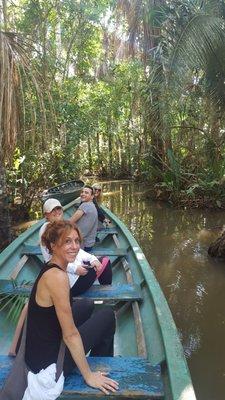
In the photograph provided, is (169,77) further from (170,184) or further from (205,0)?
Answer: (170,184)

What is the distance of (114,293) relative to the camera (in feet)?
13.1

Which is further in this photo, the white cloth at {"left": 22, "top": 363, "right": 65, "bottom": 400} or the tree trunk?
the tree trunk

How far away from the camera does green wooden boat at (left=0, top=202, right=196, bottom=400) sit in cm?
244

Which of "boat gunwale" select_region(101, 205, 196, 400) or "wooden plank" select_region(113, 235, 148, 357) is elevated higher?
"boat gunwale" select_region(101, 205, 196, 400)

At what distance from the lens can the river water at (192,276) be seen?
4551 mm

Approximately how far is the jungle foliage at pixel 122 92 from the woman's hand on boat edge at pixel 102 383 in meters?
4.06

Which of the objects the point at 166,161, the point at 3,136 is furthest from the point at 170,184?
the point at 3,136

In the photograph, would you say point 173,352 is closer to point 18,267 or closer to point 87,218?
point 18,267

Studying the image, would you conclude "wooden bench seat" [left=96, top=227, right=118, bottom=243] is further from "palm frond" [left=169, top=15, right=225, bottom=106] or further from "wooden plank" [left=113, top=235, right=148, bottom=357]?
"palm frond" [left=169, top=15, right=225, bottom=106]

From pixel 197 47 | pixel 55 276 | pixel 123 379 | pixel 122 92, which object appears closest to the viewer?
pixel 55 276

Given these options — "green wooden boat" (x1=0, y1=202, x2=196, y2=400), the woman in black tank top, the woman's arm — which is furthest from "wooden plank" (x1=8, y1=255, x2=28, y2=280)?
the woman's arm

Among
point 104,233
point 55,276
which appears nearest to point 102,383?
point 55,276

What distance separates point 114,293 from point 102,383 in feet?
5.24

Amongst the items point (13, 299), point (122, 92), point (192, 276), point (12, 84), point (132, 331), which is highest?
point (122, 92)
